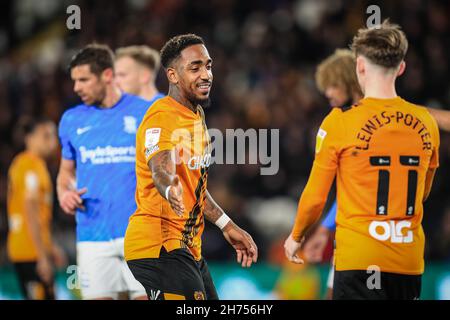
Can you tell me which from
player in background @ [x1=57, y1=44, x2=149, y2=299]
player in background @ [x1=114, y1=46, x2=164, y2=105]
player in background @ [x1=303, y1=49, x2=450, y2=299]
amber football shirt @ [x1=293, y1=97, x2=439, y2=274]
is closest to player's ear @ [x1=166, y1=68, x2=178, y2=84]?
amber football shirt @ [x1=293, y1=97, x2=439, y2=274]

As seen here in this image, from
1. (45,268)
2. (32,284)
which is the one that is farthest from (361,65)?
(32,284)

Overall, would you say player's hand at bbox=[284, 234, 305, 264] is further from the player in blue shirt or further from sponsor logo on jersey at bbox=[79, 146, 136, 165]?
sponsor logo on jersey at bbox=[79, 146, 136, 165]

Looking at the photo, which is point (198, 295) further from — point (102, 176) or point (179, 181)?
point (102, 176)

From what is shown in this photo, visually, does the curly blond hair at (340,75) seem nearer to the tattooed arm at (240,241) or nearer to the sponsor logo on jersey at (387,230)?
the tattooed arm at (240,241)

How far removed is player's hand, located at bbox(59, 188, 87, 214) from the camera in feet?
21.1

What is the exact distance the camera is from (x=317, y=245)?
6.55 meters

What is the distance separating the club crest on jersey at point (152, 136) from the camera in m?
4.70

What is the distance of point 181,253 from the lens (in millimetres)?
4871

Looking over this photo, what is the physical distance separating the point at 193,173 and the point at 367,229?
116 centimetres

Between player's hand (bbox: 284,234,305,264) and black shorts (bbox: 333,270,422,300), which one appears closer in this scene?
black shorts (bbox: 333,270,422,300)

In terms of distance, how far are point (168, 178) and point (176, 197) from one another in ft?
0.65

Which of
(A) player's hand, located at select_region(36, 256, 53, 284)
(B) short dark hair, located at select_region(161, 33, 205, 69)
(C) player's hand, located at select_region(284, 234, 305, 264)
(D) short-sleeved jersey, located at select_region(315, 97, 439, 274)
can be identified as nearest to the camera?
(D) short-sleeved jersey, located at select_region(315, 97, 439, 274)

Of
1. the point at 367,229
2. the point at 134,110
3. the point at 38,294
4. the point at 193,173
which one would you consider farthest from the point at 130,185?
the point at 38,294
